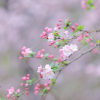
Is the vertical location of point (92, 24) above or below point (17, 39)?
below

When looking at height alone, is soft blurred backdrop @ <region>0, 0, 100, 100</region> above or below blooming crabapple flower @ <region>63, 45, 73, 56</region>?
above

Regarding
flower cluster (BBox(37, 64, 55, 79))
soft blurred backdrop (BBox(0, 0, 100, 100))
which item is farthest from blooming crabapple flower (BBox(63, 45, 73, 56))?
soft blurred backdrop (BBox(0, 0, 100, 100))

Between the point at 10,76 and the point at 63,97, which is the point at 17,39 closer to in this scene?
the point at 10,76

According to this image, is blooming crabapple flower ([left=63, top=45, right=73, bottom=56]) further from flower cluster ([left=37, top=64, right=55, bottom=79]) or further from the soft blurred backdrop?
→ the soft blurred backdrop

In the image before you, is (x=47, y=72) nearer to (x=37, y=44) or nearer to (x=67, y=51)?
(x=67, y=51)

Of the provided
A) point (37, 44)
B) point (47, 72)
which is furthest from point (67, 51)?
point (37, 44)

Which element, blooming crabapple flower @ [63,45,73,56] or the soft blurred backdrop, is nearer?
blooming crabapple flower @ [63,45,73,56]

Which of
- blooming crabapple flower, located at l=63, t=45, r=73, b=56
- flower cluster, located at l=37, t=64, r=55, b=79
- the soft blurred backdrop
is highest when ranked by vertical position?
the soft blurred backdrop

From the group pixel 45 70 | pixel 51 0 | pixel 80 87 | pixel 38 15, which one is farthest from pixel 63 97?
pixel 45 70

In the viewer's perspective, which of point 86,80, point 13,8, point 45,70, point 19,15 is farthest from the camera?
point 86,80
